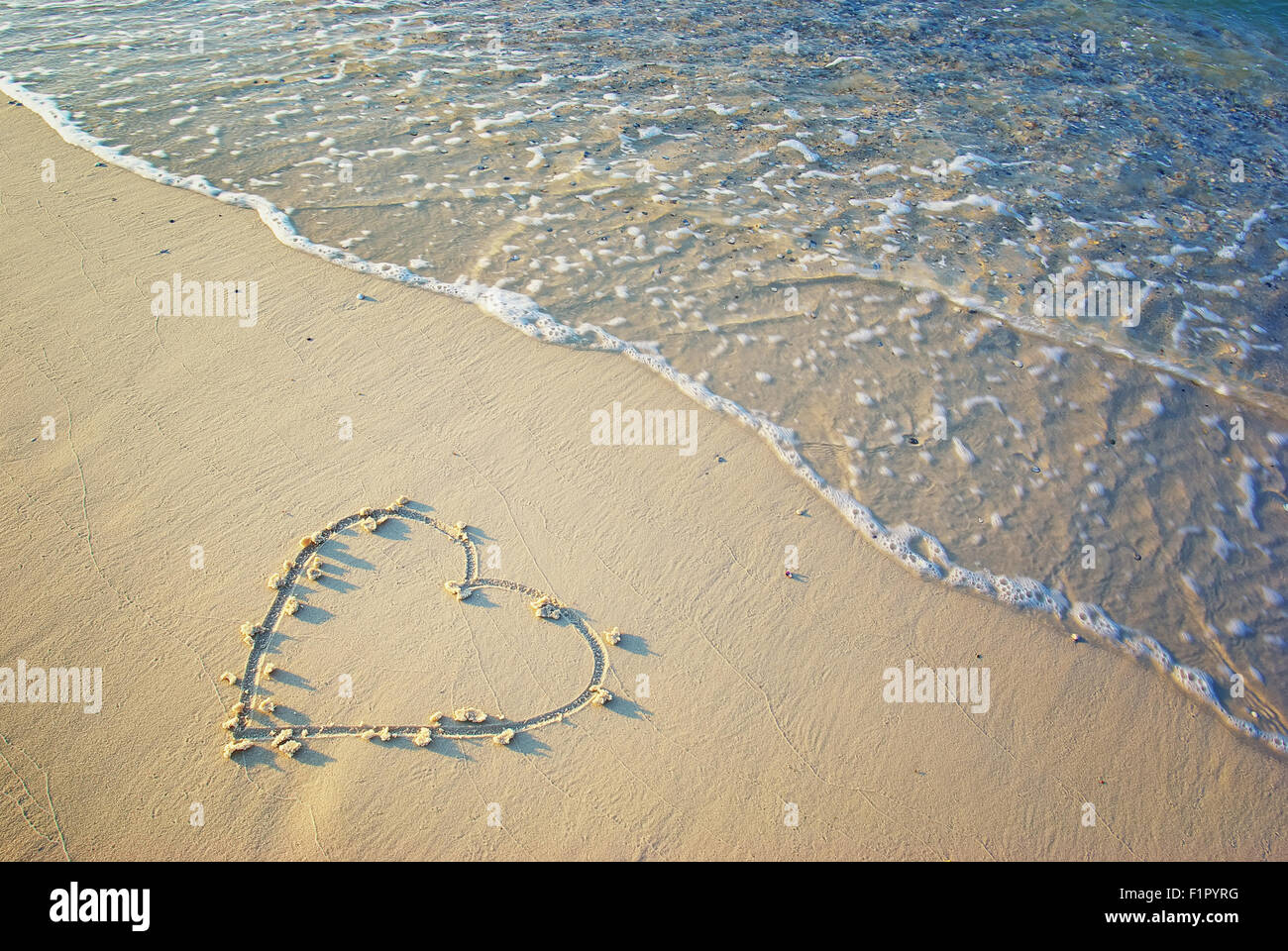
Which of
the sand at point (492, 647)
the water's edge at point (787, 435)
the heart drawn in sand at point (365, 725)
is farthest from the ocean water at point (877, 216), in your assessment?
the heart drawn in sand at point (365, 725)

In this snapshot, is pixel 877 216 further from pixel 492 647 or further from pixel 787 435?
pixel 492 647

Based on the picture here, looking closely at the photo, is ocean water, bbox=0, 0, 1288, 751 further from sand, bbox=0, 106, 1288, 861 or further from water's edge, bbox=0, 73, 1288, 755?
sand, bbox=0, 106, 1288, 861

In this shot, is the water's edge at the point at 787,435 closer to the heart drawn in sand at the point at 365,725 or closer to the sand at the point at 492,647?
the sand at the point at 492,647

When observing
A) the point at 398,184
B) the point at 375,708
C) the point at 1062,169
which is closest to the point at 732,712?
the point at 375,708

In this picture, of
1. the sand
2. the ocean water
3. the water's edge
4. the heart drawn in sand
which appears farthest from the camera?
the ocean water

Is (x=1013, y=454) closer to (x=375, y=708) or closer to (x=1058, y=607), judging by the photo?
(x=1058, y=607)

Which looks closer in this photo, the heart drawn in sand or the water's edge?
the heart drawn in sand

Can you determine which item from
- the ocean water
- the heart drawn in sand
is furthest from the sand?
the ocean water
